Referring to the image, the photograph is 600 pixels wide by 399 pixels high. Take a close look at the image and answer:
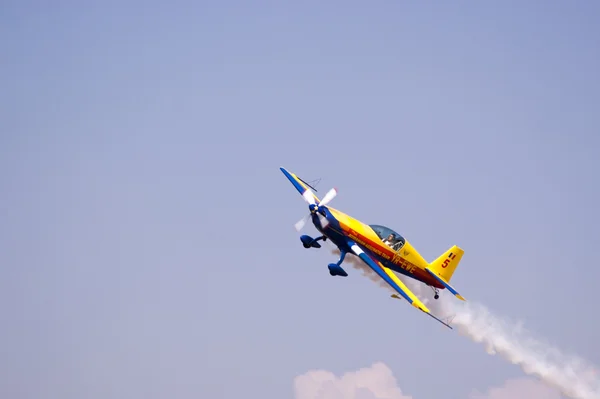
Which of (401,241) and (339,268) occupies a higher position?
(401,241)

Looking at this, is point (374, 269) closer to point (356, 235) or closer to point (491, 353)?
point (356, 235)

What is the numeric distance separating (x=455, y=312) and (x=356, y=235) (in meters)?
10.6

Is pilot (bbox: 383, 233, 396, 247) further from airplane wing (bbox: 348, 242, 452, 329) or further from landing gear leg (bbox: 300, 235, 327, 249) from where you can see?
landing gear leg (bbox: 300, 235, 327, 249)

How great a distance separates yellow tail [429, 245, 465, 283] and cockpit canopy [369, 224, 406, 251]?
3.45 m

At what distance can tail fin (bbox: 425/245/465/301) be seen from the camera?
244 ft

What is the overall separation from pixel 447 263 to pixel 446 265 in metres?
0.16

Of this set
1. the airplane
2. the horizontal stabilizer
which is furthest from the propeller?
the horizontal stabilizer

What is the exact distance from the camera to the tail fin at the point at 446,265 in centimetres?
7451

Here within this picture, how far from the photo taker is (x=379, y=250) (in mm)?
72125

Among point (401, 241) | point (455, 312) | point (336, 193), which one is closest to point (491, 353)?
point (455, 312)

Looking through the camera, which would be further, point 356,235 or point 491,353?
point 491,353

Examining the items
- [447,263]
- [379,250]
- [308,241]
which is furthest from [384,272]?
[447,263]

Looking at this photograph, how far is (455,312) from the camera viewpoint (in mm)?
77000

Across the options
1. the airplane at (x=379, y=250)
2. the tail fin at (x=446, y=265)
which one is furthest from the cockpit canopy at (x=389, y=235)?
the tail fin at (x=446, y=265)
